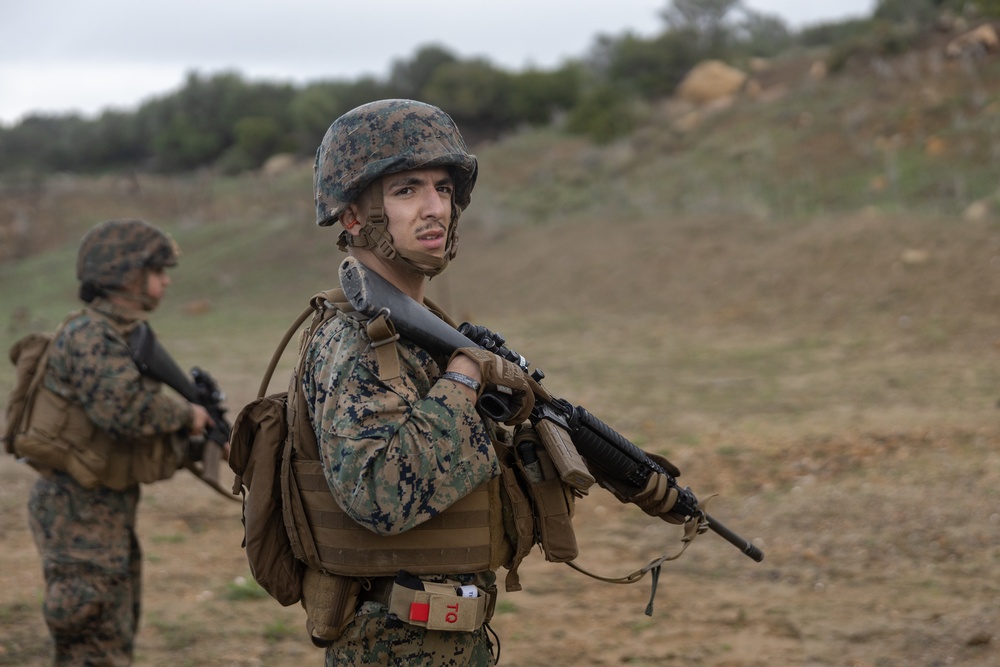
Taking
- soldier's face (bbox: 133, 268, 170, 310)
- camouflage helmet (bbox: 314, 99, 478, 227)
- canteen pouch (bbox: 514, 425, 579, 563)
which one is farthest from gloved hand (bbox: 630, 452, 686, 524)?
soldier's face (bbox: 133, 268, 170, 310)

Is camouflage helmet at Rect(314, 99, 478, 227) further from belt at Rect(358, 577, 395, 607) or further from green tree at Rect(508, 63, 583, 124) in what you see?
green tree at Rect(508, 63, 583, 124)

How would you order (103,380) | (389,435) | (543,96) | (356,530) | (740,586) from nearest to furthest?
(389,435), (356,530), (103,380), (740,586), (543,96)

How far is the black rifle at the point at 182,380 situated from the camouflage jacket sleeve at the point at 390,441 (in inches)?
92.6

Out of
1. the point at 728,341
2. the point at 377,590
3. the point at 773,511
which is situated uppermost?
the point at 728,341

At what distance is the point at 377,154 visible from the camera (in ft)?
8.39

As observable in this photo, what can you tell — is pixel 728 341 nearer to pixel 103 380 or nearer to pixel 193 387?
pixel 193 387

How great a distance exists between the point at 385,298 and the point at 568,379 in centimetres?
964

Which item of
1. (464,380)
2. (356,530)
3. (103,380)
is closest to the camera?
(464,380)

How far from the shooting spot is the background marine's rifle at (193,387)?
450 centimetres

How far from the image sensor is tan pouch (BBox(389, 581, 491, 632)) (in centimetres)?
244

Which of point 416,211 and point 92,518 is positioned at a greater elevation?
point 416,211

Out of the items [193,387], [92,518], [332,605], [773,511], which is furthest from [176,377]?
[773,511]

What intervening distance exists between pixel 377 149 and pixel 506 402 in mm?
705

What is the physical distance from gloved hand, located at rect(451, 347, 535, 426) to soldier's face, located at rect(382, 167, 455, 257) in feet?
0.99
